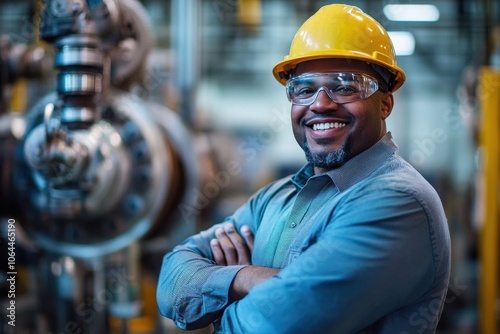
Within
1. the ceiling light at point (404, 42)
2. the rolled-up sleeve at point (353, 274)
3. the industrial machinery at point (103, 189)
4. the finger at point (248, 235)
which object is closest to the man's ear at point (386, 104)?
the rolled-up sleeve at point (353, 274)

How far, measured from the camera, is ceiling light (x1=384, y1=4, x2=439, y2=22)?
6232mm

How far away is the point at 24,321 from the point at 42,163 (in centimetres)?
112

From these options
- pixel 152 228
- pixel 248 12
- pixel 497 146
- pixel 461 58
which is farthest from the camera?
pixel 461 58

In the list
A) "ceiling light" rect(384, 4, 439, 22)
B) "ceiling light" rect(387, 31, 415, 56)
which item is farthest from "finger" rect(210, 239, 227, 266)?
"ceiling light" rect(387, 31, 415, 56)

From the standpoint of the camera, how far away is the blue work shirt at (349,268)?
3.63 feet

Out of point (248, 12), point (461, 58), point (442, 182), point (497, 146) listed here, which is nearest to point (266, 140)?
point (248, 12)

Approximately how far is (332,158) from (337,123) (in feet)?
0.24

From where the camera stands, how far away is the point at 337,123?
1.33 meters

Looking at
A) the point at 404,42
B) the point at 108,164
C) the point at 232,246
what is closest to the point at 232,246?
the point at 232,246

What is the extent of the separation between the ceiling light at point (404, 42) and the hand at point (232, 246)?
5.48 metres

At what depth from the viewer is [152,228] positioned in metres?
3.14

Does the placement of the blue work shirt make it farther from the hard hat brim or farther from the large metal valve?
the large metal valve

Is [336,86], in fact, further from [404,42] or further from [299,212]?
[404,42]

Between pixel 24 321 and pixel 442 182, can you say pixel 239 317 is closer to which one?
pixel 24 321
